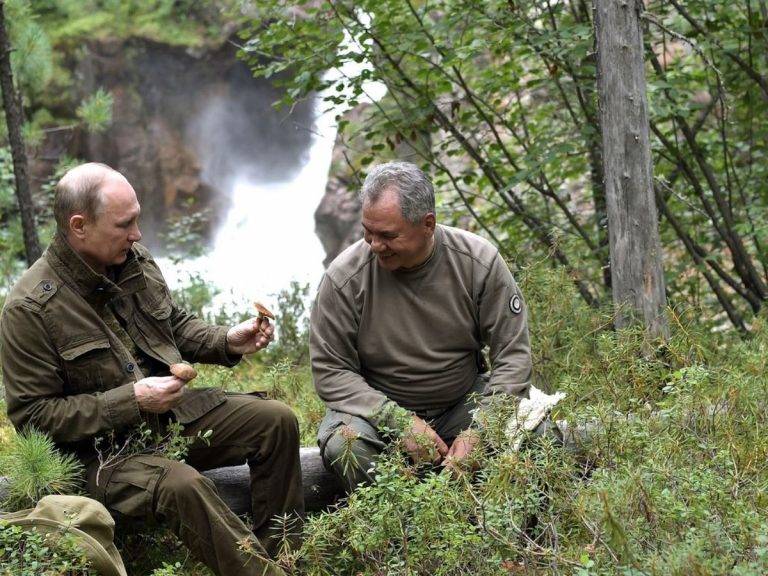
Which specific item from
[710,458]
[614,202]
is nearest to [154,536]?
[710,458]

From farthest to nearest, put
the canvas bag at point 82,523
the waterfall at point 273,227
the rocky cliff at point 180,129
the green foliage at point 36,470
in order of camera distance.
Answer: the rocky cliff at point 180,129 < the waterfall at point 273,227 < the green foliage at point 36,470 < the canvas bag at point 82,523

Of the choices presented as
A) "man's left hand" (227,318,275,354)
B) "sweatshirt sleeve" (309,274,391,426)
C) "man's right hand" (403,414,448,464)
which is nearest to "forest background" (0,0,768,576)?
"man's right hand" (403,414,448,464)

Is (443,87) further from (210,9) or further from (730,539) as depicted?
(210,9)

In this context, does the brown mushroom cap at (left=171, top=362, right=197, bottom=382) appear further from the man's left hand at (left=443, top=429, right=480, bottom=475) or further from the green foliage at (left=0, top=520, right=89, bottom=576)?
the man's left hand at (left=443, top=429, right=480, bottom=475)

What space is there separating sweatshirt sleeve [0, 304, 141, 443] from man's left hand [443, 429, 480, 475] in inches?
46.7

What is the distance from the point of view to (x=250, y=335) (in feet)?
14.0

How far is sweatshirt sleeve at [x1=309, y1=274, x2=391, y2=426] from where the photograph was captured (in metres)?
4.25

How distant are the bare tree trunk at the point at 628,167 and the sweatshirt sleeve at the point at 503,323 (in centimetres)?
117

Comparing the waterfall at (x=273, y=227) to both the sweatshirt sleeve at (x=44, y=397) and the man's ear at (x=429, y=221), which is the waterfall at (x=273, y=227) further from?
the sweatshirt sleeve at (x=44, y=397)

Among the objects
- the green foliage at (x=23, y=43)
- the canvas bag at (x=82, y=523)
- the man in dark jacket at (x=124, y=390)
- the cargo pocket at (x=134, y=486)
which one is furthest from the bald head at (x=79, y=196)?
the green foliage at (x=23, y=43)

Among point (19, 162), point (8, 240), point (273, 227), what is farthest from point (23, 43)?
point (273, 227)

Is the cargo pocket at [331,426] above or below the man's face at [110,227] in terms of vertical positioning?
below

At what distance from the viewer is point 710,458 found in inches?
151

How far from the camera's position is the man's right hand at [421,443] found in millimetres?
3875
